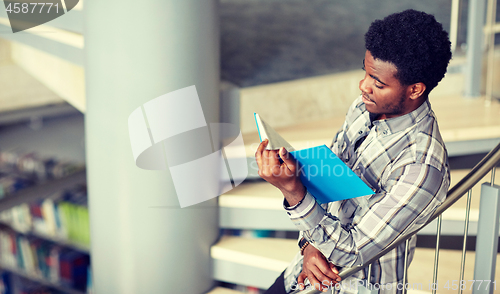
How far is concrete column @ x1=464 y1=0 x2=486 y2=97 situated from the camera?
221 centimetres

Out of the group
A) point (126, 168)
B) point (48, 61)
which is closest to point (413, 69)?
point (126, 168)

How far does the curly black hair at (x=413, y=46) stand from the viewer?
84 cm

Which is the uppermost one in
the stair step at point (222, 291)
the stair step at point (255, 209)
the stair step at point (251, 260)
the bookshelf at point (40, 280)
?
the stair step at point (255, 209)

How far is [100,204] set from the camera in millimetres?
1645

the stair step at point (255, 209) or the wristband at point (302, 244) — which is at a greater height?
the wristband at point (302, 244)

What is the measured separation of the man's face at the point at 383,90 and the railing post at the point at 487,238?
434mm

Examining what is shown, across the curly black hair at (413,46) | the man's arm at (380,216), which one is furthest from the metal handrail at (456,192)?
the curly black hair at (413,46)

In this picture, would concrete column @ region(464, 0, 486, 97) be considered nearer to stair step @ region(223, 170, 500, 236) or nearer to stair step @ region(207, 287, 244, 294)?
stair step @ region(223, 170, 500, 236)

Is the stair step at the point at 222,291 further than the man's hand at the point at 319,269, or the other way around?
the stair step at the point at 222,291

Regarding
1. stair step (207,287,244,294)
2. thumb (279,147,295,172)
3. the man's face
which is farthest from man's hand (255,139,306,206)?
stair step (207,287,244,294)

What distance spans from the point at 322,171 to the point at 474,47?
1830mm

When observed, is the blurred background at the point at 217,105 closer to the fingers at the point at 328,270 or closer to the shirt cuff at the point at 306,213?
the fingers at the point at 328,270

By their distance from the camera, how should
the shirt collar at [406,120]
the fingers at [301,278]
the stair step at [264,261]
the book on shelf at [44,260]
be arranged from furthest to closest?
1. the book on shelf at [44,260]
2. the stair step at [264,261]
3. the fingers at [301,278]
4. the shirt collar at [406,120]

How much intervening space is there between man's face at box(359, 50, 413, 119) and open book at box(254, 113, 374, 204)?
0.17 m
